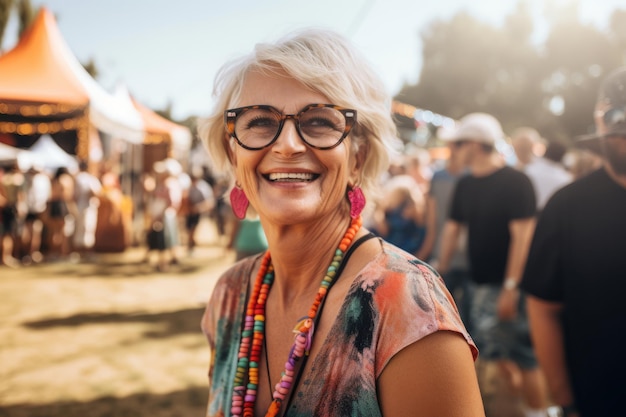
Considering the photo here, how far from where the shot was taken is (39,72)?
35.3 ft

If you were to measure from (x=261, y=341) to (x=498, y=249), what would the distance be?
299 centimetres

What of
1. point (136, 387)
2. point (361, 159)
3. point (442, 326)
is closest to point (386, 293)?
point (442, 326)

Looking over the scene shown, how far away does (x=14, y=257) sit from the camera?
10.6 metres

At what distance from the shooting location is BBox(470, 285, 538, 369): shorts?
12.6 ft

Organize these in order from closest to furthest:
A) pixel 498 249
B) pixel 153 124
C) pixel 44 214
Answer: pixel 498 249 < pixel 44 214 < pixel 153 124

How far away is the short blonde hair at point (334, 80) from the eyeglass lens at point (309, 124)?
0.04 m

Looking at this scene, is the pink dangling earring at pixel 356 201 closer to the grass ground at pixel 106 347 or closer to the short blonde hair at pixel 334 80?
the short blonde hair at pixel 334 80

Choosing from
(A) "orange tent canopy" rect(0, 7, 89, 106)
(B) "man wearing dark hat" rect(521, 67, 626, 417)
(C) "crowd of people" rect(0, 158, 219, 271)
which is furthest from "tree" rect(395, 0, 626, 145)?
(B) "man wearing dark hat" rect(521, 67, 626, 417)

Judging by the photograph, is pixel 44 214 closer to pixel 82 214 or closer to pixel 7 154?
pixel 82 214

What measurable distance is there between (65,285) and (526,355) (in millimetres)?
7104

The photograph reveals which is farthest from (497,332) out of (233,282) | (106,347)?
(106,347)

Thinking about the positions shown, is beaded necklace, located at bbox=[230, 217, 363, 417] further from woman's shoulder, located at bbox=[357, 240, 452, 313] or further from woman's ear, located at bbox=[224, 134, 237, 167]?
woman's ear, located at bbox=[224, 134, 237, 167]

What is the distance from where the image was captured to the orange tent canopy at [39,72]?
10.2 metres

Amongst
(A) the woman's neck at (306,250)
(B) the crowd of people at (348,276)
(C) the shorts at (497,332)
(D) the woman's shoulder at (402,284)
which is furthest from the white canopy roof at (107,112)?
(D) the woman's shoulder at (402,284)
